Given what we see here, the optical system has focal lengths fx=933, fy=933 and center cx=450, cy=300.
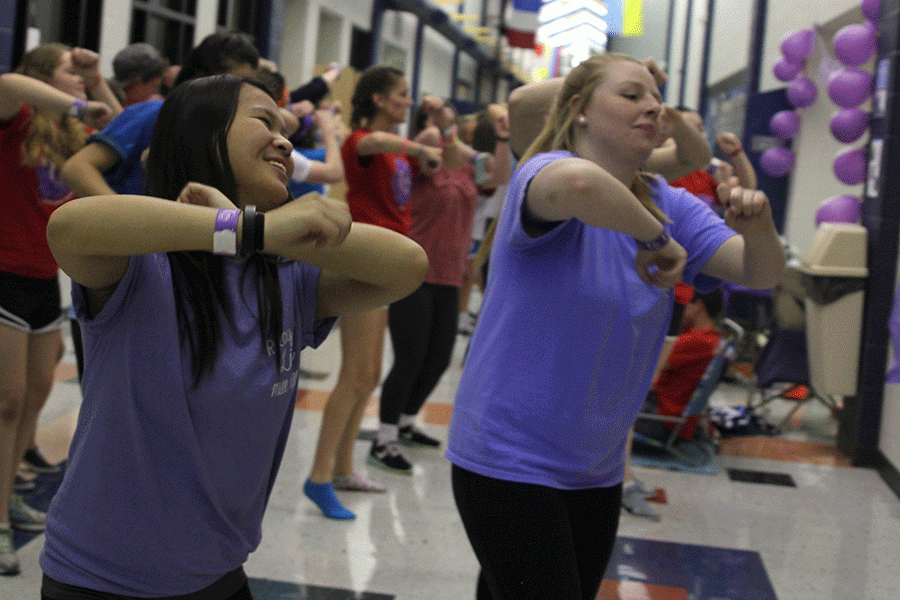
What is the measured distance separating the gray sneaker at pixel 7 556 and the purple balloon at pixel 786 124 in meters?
8.34

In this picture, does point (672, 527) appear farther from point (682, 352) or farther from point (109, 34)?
point (109, 34)

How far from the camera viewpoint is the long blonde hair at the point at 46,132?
9.77ft

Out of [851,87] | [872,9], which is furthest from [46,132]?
[851,87]

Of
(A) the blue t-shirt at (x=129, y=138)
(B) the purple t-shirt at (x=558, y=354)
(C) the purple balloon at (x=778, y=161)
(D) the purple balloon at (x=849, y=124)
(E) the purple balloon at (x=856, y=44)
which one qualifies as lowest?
(B) the purple t-shirt at (x=558, y=354)

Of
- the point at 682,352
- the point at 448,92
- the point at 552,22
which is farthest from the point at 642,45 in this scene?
the point at 682,352

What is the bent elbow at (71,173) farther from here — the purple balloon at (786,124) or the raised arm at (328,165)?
the purple balloon at (786,124)

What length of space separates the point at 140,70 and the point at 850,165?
15.3 feet

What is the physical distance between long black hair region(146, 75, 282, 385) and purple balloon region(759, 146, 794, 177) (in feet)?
29.2

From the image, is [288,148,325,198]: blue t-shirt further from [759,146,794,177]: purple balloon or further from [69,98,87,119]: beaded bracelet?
[759,146,794,177]: purple balloon

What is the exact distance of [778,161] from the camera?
949 cm

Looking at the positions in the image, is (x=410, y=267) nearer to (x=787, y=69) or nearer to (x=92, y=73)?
(x=92, y=73)

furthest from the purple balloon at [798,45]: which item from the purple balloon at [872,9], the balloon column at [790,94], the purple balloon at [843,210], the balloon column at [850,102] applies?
the purple balloon at [872,9]

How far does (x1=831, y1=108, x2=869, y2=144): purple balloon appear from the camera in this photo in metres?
6.14

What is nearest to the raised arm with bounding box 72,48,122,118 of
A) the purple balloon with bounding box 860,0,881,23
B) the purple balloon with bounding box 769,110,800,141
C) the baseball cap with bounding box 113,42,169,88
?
the baseball cap with bounding box 113,42,169,88
